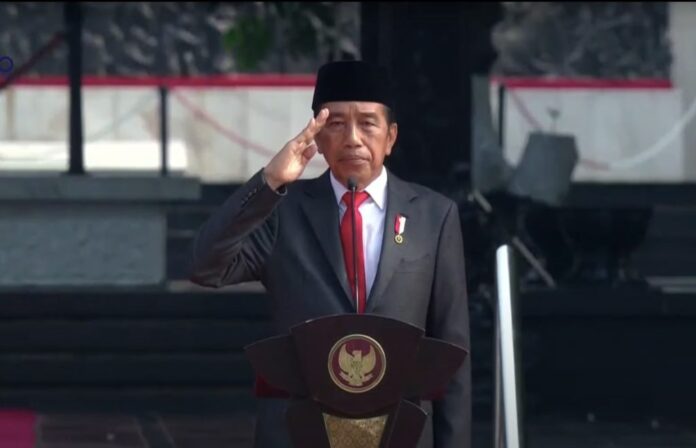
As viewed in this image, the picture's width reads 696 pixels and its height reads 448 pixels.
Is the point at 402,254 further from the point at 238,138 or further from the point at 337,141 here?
the point at 238,138

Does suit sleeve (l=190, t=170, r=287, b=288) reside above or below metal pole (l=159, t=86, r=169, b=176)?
below

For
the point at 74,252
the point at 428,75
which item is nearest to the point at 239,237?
the point at 428,75

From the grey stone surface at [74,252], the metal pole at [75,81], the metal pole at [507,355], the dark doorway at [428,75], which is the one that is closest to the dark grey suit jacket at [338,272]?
the metal pole at [507,355]

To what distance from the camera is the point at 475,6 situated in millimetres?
10641

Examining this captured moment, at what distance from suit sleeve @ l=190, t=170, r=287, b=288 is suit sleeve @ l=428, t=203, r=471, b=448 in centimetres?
41

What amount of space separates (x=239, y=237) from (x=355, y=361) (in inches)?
15.4

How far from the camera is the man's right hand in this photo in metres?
4.63

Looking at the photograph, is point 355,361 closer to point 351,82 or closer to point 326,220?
point 326,220

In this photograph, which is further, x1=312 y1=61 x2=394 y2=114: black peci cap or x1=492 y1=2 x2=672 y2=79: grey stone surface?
x1=492 y1=2 x2=672 y2=79: grey stone surface

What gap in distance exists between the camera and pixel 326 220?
194 inches

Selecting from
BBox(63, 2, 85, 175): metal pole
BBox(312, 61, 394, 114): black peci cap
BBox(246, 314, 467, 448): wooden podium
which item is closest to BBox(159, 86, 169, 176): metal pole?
BBox(63, 2, 85, 175): metal pole

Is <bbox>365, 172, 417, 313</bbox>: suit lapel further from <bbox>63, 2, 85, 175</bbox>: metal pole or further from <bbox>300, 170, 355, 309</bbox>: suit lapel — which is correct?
<bbox>63, 2, 85, 175</bbox>: metal pole

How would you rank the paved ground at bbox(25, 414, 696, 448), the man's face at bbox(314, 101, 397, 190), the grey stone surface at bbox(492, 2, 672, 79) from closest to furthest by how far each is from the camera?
the man's face at bbox(314, 101, 397, 190) → the paved ground at bbox(25, 414, 696, 448) → the grey stone surface at bbox(492, 2, 672, 79)

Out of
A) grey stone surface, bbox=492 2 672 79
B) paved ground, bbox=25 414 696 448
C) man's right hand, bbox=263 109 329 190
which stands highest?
grey stone surface, bbox=492 2 672 79
